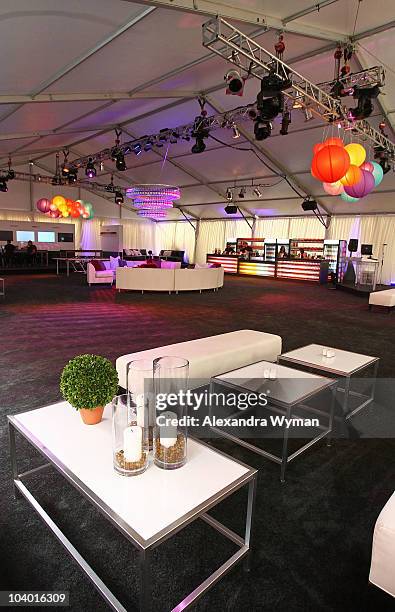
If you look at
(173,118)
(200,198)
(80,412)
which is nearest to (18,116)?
(173,118)

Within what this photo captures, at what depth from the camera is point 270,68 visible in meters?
5.27

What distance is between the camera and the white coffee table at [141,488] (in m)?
1.22

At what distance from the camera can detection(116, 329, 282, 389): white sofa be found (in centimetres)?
302

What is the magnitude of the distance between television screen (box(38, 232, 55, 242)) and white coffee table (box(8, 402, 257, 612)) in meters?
18.0

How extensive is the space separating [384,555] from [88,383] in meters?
1.36

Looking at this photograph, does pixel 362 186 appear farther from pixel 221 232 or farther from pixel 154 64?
pixel 221 232

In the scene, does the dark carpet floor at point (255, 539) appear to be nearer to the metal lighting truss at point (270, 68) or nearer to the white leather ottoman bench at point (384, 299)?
the metal lighting truss at point (270, 68)

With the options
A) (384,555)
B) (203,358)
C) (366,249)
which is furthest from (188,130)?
(384,555)

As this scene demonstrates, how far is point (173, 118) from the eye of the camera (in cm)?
1051

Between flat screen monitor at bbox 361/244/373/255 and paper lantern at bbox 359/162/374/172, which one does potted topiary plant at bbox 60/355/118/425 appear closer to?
paper lantern at bbox 359/162/374/172

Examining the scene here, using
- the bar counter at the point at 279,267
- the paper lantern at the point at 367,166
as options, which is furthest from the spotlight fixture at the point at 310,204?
the paper lantern at the point at 367,166

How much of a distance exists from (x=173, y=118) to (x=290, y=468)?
10436 millimetres

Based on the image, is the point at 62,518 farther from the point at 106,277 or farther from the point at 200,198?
the point at 200,198

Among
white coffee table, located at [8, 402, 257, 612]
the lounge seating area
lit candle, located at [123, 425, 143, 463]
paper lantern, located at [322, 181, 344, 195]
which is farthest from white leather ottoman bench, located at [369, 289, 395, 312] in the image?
lit candle, located at [123, 425, 143, 463]
